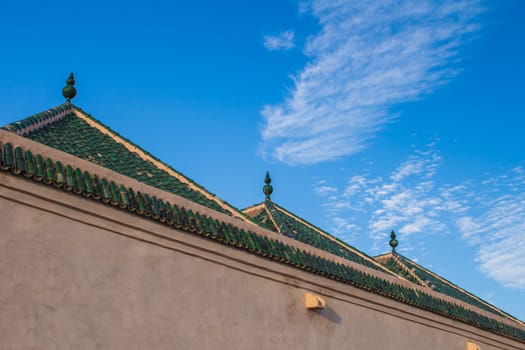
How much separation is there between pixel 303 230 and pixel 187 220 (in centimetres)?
491

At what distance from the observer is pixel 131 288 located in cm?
677

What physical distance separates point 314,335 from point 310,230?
154 inches

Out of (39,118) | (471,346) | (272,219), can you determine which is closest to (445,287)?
(471,346)

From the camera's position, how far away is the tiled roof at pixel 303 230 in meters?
11.6

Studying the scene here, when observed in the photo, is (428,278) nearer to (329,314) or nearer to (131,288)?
(329,314)

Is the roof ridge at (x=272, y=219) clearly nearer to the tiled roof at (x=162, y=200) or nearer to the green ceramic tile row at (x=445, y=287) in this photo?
the tiled roof at (x=162, y=200)

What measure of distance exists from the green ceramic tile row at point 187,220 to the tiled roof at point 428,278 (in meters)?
2.80

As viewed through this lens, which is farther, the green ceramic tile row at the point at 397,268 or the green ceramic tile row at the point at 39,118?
the green ceramic tile row at the point at 397,268

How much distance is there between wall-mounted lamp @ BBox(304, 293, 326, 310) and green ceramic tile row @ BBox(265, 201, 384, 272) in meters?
2.23

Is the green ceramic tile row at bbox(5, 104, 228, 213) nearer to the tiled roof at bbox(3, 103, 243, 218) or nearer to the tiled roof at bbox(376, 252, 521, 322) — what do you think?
the tiled roof at bbox(3, 103, 243, 218)

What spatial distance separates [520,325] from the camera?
14523mm

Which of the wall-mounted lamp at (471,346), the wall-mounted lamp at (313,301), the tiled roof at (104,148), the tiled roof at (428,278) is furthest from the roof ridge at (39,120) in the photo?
the wall-mounted lamp at (471,346)

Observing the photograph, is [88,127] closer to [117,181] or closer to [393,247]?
[117,181]

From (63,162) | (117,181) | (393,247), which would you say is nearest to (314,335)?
(117,181)
